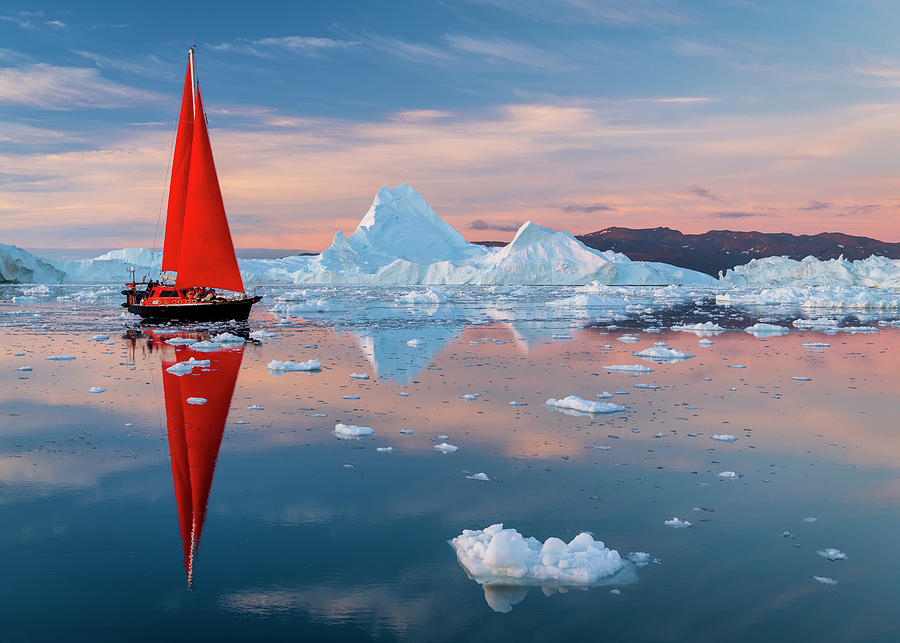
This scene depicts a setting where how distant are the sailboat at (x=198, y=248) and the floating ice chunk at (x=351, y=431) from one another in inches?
653

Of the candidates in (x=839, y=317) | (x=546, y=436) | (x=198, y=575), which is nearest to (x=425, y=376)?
(x=546, y=436)

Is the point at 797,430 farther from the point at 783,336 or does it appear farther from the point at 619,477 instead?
the point at 783,336

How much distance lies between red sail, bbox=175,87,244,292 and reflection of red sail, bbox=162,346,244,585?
9953 mm

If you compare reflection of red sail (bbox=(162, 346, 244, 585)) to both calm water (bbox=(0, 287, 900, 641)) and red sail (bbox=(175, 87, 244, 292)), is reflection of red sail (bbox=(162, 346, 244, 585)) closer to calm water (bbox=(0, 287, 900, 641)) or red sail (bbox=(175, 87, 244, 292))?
calm water (bbox=(0, 287, 900, 641))

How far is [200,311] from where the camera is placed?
24.4m

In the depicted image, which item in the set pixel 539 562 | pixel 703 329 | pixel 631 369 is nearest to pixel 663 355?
pixel 631 369

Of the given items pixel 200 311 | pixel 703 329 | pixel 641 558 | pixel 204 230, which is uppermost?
pixel 204 230

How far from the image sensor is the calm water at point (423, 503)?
411 centimetres

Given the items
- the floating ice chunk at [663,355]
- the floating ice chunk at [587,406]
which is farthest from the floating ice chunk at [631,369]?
the floating ice chunk at [587,406]

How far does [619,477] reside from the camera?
6.66 meters

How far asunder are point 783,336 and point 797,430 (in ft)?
47.6

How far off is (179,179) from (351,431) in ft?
69.2

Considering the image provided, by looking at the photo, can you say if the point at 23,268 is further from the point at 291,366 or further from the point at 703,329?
the point at 291,366

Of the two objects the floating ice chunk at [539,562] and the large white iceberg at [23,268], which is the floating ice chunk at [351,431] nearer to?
the floating ice chunk at [539,562]
